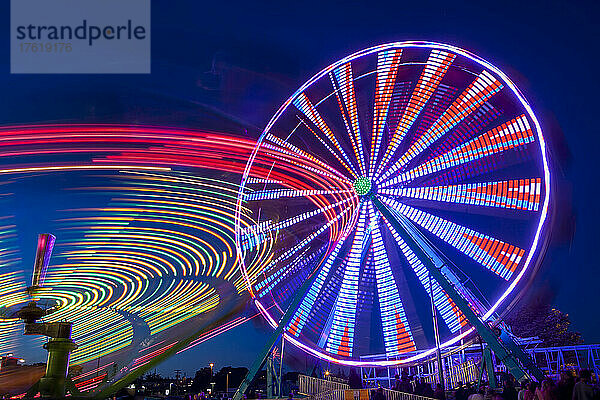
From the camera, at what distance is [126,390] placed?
187 inches

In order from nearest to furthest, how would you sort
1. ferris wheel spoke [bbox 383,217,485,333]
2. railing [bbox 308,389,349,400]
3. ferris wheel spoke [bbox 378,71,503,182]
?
ferris wheel spoke [bbox 378,71,503,182] → railing [bbox 308,389,349,400] → ferris wheel spoke [bbox 383,217,485,333]

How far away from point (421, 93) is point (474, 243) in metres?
5.47

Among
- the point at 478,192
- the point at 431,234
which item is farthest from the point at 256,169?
the point at 478,192

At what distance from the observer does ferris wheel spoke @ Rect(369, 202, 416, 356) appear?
16.6 meters

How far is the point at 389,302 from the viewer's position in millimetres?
16766

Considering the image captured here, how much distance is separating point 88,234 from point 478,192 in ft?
43.4

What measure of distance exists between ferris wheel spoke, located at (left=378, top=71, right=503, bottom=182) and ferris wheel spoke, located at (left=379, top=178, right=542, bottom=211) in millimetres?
1305

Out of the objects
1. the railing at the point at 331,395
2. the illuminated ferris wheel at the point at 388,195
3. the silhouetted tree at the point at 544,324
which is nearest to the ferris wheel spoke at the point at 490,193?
the illuminated ferris wheel at the point at 388,195

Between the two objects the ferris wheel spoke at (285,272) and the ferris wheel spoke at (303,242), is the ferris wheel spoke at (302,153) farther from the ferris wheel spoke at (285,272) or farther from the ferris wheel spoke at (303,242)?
the ferris wheel spoke at (285,272)

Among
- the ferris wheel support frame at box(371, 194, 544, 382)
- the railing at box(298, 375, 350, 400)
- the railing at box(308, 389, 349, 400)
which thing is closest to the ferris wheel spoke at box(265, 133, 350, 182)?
the ferris wheel support frame at box(371, 194, 544, 382)

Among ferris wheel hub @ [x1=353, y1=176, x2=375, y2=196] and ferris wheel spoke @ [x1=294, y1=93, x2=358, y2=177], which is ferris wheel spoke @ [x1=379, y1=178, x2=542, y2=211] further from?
ferris wheel spoke @ [x1=294, y1=93, x2=358, y2=177]

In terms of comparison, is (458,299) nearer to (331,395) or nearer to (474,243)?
(474,243)

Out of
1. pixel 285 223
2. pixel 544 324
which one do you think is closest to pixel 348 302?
pixel 285 223

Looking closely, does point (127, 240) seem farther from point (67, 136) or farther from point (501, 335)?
point (501, 335)
